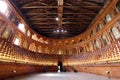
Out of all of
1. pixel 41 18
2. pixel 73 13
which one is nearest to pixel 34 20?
pixel 41 18

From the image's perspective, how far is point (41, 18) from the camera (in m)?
13.2

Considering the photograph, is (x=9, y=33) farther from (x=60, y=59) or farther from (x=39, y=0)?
(x=60, y=59)

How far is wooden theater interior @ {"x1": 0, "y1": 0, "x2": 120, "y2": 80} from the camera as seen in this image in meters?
7.76

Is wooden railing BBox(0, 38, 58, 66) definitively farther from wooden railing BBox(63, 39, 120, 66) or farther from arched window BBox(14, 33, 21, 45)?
wooden railing BBox(63, 39, 120, 66)

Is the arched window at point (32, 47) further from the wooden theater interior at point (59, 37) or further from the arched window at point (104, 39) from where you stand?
the arched window at point (104, 39)

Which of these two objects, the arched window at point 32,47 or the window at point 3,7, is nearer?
the window at point 3,7

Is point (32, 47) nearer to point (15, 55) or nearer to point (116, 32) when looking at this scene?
point (15, 55)

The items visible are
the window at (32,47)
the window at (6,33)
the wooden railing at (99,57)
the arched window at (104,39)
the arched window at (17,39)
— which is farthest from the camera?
the window at (32,47)

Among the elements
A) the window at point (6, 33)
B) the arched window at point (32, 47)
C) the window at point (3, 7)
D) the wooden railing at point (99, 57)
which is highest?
the window at point (3, 7)

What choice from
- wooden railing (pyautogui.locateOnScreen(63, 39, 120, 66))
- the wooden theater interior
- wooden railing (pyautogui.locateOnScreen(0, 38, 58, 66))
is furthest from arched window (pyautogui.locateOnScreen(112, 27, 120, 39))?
wooden railing (pyautogui.locateOnScreen(0, 38, 58, 66))

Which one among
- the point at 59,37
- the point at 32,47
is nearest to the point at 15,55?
the point at 32,47

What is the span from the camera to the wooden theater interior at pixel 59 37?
7.76 metres

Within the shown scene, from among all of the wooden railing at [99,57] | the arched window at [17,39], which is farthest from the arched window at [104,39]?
the arched window at [17,39]

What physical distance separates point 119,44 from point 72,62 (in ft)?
32.7
